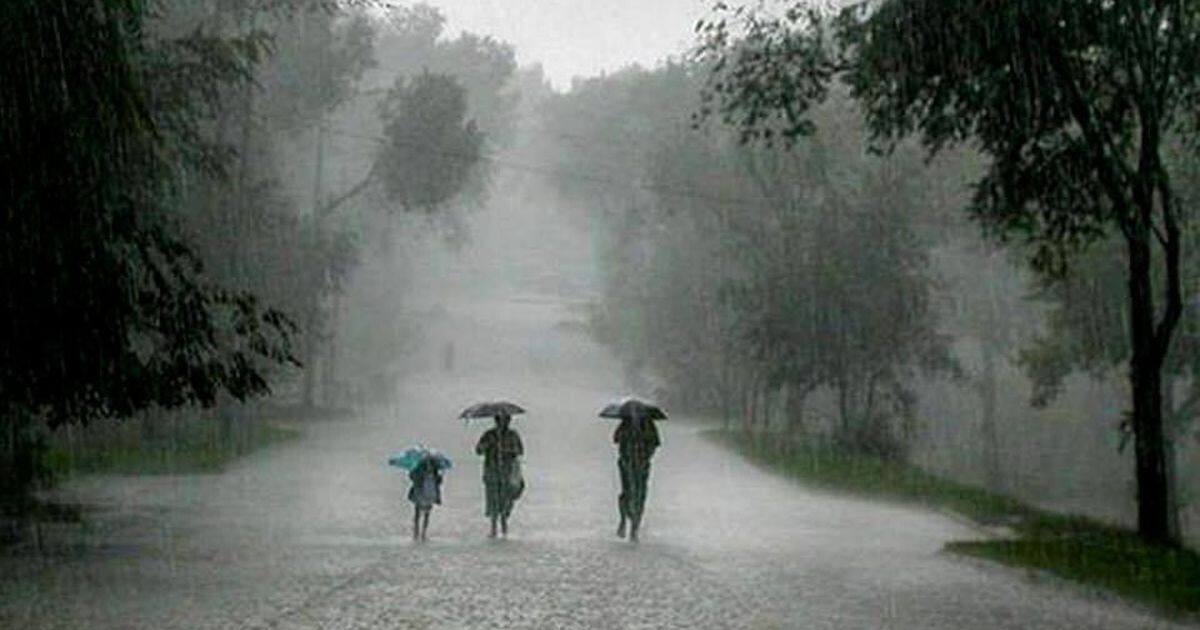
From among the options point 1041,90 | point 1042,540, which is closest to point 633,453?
point 1042,540

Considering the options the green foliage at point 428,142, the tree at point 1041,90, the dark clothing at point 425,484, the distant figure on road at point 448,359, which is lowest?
the dark clothing at point 425,484

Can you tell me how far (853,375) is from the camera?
3994cm

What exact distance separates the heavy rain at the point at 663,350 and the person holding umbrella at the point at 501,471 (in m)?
0.04

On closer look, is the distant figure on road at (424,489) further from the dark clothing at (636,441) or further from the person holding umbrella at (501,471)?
the dark clothing at (636,441)

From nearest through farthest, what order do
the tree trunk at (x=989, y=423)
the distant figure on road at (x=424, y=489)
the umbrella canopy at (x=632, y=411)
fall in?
the distant figure on road at (x=424, y=489)
the umbrella canopy at (x=632, y=411)
the tree trunk at (x=989, y=423)

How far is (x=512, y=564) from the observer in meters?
17.3

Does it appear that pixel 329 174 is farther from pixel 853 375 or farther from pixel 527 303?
pixel 853 375

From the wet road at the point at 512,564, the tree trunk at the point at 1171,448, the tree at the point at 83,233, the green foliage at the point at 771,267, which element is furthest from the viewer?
the green foliage at the point at 771,267

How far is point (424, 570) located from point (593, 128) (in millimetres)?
68588

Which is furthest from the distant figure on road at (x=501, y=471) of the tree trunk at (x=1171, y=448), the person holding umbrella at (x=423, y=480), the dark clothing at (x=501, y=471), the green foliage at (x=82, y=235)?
the tree trunk at (x=1171, y=448)

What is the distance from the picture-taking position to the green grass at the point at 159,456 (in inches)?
1236

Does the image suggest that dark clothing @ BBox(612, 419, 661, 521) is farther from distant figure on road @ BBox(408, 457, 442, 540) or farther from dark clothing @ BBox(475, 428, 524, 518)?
distant figure on road @ BBox(408, 457, 442, 540)

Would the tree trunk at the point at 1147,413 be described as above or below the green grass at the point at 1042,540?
above

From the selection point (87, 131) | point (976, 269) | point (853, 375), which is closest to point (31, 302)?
point (87, 131)
